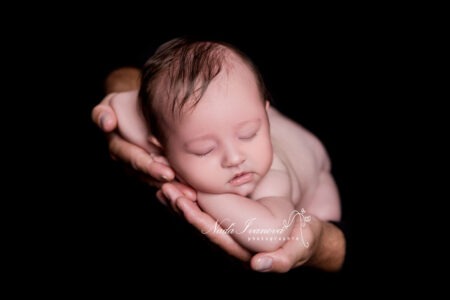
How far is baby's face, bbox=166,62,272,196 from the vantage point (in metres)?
1.07

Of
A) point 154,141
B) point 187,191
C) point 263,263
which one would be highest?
point 154,141

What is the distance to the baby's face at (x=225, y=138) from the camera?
1.07 m

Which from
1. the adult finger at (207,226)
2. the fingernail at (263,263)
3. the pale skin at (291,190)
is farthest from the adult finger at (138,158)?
the fingernail at (263,263)

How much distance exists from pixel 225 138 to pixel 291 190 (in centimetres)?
32

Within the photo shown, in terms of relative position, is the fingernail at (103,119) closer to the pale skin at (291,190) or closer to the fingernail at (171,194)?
the pale skin at (291,190)

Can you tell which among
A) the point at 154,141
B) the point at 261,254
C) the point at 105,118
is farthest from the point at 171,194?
the point at 105,118

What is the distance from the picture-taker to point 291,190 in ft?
4.25

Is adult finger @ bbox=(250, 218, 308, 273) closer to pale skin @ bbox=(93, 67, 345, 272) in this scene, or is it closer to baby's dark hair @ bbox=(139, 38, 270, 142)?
pale skin @ bbox=(93, 67, 345, 272)

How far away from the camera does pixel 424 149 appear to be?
1.54 meters

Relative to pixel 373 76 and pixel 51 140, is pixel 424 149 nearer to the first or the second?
pixel 373 76

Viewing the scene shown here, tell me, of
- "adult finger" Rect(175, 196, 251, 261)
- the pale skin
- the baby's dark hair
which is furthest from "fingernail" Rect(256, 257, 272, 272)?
the baby's dark hair

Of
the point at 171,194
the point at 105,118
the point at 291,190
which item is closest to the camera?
the point at 171,194

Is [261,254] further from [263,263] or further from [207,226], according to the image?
[207,226]

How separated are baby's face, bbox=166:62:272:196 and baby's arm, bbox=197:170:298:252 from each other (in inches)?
1.3
